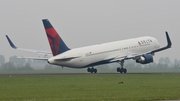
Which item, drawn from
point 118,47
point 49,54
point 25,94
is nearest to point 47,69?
point 49,54

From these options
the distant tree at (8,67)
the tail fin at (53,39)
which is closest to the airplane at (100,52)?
the tail fin at (53,39)

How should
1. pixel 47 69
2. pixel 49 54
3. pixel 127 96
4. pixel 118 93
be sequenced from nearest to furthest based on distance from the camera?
pixel 127 96, pixel 118 93, pixel 49 54, pixel 47 69

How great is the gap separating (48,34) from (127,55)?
14955mm

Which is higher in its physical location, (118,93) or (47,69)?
(47,69)

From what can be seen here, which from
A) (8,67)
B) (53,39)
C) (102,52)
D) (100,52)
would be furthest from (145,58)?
(8,67)

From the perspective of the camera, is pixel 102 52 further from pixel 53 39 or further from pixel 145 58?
pixel 53 39

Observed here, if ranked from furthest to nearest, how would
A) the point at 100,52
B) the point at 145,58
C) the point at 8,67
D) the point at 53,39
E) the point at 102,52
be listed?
the point at 8,67
the point at 102,52
the point at 100,52
the point at 145,58
the point at 53,39

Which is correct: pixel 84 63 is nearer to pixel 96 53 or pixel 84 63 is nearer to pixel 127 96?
pixel 96 53

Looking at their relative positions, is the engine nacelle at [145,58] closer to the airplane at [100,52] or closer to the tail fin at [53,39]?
the airplane at [100,52]

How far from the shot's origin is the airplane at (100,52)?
3034 inches

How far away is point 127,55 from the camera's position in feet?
277

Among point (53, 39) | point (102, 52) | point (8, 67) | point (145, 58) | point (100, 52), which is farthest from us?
point (8, 67)

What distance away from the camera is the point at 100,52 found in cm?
8250

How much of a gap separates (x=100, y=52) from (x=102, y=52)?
1.36 ft
